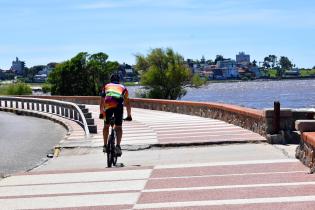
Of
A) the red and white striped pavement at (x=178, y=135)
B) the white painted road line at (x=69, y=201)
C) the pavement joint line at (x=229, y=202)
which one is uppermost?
the pavement joint line at (x=229, y=202)

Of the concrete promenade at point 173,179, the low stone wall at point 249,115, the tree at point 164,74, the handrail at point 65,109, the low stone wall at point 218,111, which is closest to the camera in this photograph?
the concrete promenade at point 173,179

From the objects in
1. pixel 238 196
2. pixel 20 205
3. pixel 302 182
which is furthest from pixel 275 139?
pixel 20 205

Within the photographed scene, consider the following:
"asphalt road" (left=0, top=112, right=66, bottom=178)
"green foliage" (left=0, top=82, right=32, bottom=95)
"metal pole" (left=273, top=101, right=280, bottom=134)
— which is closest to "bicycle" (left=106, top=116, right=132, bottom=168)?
"asphalt road" (left=0, top=112, right=66, bottom=178)

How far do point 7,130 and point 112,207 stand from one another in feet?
55.1

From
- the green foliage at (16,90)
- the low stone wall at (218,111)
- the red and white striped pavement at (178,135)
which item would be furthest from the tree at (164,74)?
the red and white striped pavement at (178,135)

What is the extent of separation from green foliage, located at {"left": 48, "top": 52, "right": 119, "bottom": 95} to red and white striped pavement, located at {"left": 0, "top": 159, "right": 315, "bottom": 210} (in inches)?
3023

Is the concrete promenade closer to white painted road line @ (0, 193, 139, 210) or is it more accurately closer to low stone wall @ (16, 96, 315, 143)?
white painted road line @ (0, 193, 139, 210)

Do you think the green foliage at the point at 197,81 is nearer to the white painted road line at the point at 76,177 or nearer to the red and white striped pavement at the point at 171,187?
the red and white striped pavement at the point at 171,187

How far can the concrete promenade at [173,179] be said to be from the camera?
8.03 m

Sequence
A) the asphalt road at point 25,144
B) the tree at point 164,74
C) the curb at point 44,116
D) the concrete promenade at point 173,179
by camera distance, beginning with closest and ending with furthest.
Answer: the concrete promenade at point 173,179 → the asphalt road at point 25,144 → the curb at point 44,116 → the tree at point 164,74

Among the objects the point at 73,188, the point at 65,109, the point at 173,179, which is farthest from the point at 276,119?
the point at 65,109

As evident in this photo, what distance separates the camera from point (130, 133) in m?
19.3

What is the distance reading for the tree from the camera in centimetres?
7769

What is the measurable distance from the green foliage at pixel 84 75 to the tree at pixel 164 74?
9.77 metres
